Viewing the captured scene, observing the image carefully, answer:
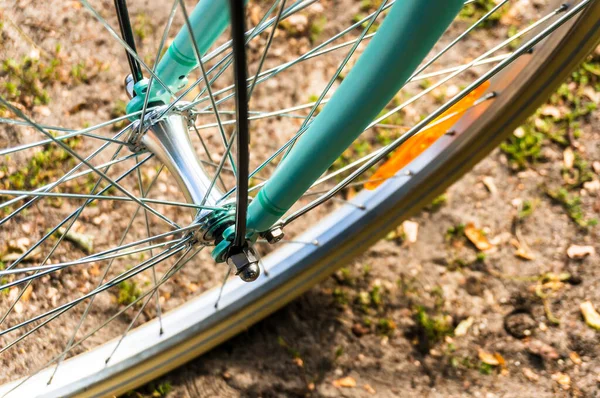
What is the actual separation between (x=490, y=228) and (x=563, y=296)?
0.78ft

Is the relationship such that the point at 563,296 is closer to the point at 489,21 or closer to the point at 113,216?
the point at 489,21

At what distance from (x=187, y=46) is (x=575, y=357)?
1.13 metres

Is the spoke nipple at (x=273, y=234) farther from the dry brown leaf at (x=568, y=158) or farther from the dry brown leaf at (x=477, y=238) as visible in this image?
the dry brown leaf at (x=568, y=158)

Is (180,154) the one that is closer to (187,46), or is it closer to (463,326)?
(187,46)

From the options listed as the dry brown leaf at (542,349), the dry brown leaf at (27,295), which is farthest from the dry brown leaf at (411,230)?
the dry brown leaf at (27,295)

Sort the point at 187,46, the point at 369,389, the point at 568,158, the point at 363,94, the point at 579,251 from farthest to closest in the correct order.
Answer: the point at 568,158 → the point at 579,251 → the point at 369,389 → the point at 187,46 → the point at 363,94

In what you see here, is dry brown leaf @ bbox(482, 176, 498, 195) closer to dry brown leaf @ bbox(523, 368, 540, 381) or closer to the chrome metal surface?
dry brown leaf @ bbox(523, 368, 540, 381)

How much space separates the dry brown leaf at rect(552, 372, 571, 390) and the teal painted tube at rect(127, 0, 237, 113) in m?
1.07

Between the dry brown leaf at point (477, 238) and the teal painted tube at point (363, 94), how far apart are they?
0.88 meters

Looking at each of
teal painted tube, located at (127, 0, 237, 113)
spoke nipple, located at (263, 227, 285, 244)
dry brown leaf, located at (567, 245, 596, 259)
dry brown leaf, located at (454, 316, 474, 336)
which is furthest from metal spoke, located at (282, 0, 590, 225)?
dry brown leaf, located at (567, 245, 596, 259)

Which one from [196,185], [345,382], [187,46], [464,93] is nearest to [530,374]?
[345,382]

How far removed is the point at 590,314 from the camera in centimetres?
150

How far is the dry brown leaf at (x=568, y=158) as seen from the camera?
1707 mm

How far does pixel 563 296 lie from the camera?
5.03 feet
